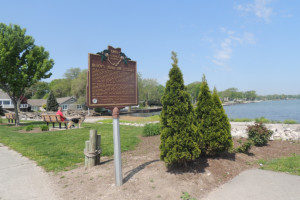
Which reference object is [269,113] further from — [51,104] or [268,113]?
[51,104]

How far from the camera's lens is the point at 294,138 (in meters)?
8.62

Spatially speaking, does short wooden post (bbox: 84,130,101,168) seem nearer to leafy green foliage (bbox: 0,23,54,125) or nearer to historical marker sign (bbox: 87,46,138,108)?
historical marker sign (bbox: 87,46,138,108)

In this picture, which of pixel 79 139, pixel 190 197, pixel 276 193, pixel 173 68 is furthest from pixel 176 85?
pixel 79 139

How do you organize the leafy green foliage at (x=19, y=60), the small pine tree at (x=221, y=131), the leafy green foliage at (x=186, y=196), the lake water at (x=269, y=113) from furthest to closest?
the lake water at (x=269, y=113) < the leafy green foliage at (x=19, y=60) < the small pine tree at (x=221, y=131) < the leafy green foliage at (x=186, y=196)

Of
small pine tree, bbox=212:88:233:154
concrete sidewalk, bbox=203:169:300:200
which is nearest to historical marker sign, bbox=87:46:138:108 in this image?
small pine tree, bbox=212:88:233:154

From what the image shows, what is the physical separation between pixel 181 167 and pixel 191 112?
4.48 ft

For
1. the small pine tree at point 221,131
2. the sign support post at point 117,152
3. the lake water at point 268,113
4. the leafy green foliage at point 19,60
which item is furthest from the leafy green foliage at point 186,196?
the lake water at point 268,113

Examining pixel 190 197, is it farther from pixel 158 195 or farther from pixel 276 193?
pixel 276 193

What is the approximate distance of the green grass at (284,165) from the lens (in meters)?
4.99

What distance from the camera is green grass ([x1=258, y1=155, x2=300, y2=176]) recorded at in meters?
4.99

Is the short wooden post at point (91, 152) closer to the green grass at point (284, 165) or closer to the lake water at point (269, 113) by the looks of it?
the green grass at point (284, 165)

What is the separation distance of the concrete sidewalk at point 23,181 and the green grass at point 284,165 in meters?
5.33

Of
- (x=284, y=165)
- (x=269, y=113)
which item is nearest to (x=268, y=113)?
(x=269, y=113)

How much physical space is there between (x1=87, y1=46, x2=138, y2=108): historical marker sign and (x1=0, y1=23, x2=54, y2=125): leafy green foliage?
14.0 m
